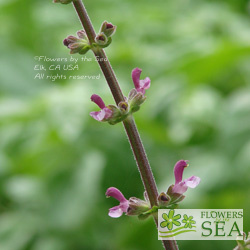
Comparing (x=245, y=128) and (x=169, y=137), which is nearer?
(x=245, y=128)

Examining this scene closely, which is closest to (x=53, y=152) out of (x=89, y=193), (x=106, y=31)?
(x=89, y=193)

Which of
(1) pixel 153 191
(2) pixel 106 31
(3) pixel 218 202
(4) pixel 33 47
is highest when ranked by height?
(4) pixel 33 47

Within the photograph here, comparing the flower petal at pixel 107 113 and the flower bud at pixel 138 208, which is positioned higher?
the flower petal at pixel 107 113

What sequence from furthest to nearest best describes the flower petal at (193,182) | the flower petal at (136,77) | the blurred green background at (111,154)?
1. the blurred green background at (111,154)
2. the flower petal at (136,77)
3. the flower petal at (193,182)

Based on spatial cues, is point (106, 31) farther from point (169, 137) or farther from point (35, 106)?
point (169, 137)

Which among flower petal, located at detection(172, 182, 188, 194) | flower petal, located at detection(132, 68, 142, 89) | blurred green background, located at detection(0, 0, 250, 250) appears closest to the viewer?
flower petal, located at detection(172, 182, 188, 194)

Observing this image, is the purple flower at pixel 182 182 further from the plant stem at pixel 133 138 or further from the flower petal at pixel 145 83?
the flower petal at pixel 145 83

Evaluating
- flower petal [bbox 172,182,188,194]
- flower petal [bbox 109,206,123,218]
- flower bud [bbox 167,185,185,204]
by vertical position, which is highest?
flower petal [bbox 172,182,188,194]

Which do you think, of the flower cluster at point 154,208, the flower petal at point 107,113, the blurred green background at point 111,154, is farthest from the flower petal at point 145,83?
the blurred green background at point 111,154

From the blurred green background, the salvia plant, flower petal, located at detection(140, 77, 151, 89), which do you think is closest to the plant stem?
the salvia plant

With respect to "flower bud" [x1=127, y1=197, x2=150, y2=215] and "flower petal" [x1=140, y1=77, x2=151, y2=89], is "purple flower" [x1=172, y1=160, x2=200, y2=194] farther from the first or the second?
"flower petal" [x1=140, y1=77, x2=151, y2=89]

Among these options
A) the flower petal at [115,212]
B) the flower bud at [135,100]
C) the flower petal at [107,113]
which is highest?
the flower bud at [135,100]
